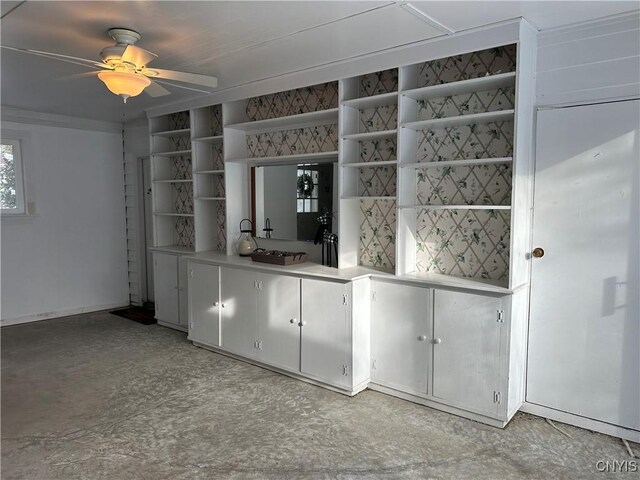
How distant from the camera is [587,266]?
296 centimetres

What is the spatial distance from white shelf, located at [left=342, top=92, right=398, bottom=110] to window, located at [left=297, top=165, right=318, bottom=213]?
72 centimetres

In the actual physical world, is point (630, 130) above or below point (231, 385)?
above

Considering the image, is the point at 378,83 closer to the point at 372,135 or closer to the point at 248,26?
the point at 372,135

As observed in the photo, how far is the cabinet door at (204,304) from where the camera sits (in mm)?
4480

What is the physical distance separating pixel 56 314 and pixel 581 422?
575 centimetres

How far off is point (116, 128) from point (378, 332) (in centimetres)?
477

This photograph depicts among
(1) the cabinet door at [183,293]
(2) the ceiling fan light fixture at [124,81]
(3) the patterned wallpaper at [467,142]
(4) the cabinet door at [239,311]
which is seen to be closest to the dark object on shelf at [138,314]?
(1) the cabinet door at [183,293]

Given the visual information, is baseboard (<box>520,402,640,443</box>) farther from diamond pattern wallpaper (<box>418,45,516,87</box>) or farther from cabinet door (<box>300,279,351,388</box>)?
diamond pattern wallpaper (<box>418,45,516,87</box>)

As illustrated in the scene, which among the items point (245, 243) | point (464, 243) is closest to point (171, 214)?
point (245, 243)

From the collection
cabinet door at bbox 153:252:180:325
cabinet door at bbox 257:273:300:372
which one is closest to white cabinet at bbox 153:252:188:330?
cabinet door at bbox 153:252:180:325

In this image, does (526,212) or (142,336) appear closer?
(526,212)

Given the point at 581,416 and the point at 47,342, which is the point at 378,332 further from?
the point at 47,342

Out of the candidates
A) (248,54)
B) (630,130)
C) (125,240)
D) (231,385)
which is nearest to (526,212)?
(630,130)

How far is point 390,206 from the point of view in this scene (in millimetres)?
3881
